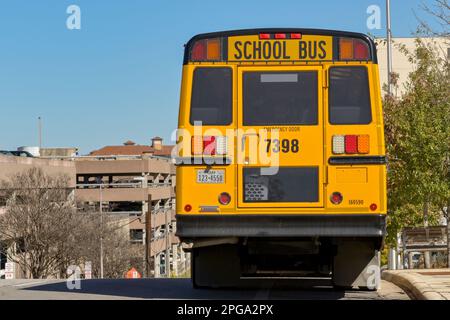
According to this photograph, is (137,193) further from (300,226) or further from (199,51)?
(300,226)

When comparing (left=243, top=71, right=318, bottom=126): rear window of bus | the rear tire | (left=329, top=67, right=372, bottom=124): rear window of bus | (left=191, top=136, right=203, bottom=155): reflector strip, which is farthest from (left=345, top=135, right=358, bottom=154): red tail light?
the rear tire

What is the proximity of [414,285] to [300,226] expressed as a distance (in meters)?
2.07

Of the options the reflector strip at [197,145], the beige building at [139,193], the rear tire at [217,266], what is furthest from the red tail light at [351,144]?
the beige building at [139,193]

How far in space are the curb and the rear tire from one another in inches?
96.0

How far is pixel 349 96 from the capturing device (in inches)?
426

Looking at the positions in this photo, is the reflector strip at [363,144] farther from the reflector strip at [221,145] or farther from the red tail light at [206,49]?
the red tail light at [206,49]

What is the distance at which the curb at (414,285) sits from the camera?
1001 centimetres

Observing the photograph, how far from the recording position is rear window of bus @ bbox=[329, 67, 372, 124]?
10.8m

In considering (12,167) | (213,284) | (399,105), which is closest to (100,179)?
(12,167)

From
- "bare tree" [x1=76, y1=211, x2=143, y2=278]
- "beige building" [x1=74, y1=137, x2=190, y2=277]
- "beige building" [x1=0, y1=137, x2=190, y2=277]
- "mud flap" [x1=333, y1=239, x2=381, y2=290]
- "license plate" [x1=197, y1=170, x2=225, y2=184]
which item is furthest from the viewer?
"beige building" [x1=74, y1=137, x2=190, y2=277]

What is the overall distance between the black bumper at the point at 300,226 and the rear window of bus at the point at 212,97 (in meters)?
1.30

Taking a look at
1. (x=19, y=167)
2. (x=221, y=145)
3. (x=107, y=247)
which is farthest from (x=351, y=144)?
(x=19, y=167)

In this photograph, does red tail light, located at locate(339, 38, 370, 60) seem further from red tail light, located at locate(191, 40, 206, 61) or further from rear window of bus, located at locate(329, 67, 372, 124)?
red tail light, located at locate(191, 40, 206, 61)

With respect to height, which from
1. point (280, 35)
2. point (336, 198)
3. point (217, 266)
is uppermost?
point (280, 35)
